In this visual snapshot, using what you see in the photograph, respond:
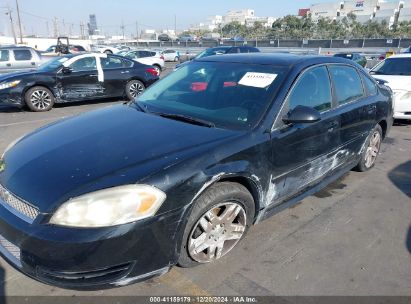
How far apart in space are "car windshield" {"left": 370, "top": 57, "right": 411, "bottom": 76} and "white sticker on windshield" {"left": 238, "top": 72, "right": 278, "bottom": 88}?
6423 millimetres

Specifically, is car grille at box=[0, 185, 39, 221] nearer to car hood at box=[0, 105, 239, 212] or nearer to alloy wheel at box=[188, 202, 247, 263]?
car hood at box=[0, 105, 239, 212]

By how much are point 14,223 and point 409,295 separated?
2.73 metres

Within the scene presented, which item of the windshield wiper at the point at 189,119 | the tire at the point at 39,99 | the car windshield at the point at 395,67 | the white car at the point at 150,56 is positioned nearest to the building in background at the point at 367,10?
the white car at the point at 150,56

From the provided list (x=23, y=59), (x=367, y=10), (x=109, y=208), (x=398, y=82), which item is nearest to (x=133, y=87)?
(x=23, y=59)

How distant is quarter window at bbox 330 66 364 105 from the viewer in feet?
12.5

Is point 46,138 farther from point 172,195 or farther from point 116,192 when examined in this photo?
point 172,195

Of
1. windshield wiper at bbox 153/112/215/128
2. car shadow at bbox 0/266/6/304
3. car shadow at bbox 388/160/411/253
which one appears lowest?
car shadow at bbox 388/160/411/253

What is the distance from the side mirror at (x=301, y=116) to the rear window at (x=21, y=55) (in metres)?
13.8

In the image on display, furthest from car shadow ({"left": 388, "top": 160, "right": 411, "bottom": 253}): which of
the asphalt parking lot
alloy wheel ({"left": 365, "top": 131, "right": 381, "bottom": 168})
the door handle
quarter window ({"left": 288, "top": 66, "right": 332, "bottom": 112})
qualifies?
quarter window ({"left": 288, "top": 66, "right": 332, "bottom": 112})

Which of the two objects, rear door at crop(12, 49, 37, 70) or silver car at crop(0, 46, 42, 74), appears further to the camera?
rear door at crop(12, 49, 37, 70)

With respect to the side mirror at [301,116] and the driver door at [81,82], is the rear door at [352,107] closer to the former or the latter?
the side mirror at [301,116]

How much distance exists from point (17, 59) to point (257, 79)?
1338 centimetres

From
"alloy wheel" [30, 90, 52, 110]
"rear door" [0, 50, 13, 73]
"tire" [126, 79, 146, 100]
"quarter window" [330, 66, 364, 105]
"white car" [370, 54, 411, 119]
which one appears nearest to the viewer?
"quarter window" [330, 66, 364, 105]

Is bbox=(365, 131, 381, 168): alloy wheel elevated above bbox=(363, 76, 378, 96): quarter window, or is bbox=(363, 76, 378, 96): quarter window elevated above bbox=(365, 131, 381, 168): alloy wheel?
bbox=(363, 76, 378, 96): quarter window
